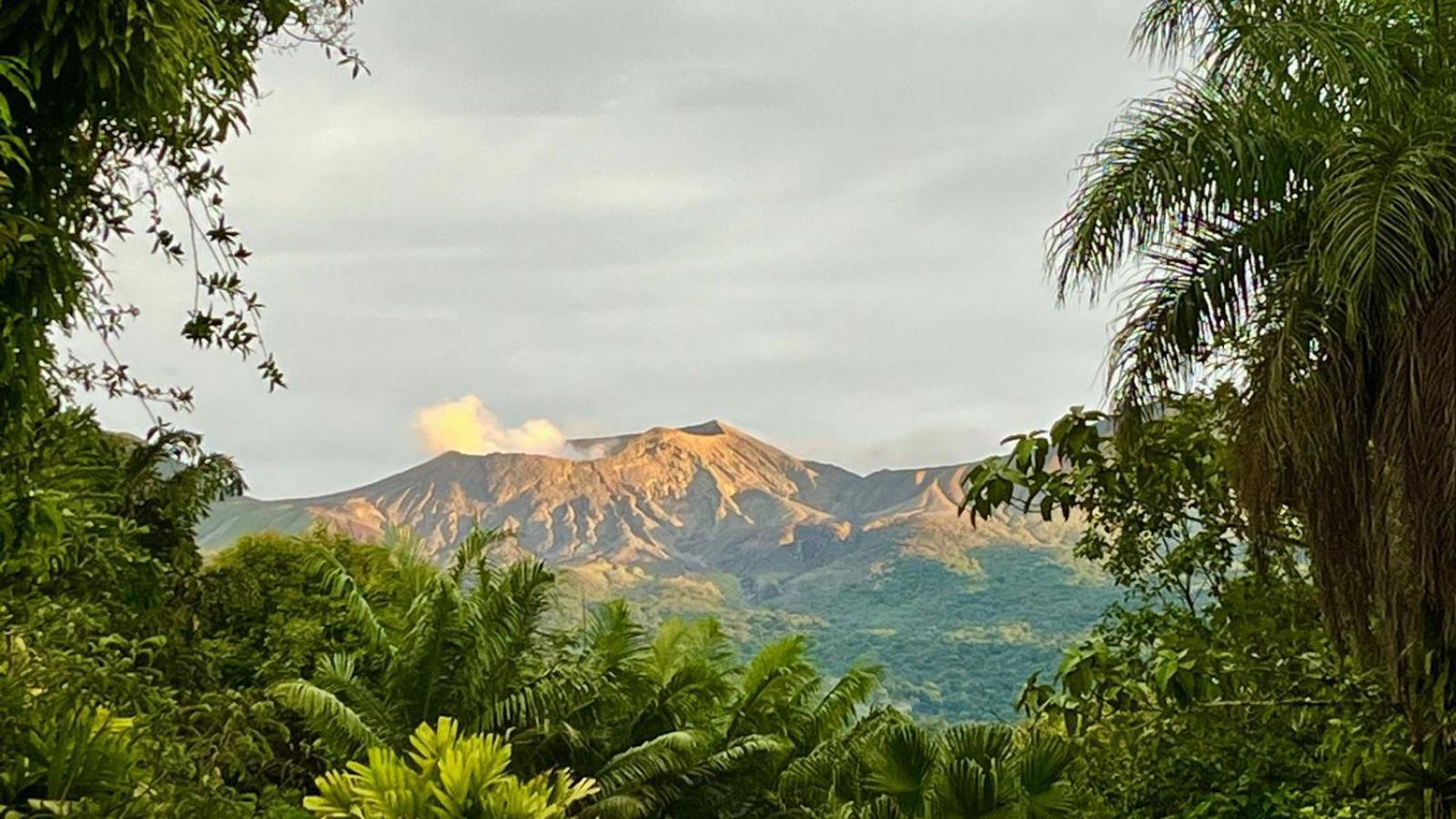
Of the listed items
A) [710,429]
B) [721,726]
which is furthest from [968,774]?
[710,429]

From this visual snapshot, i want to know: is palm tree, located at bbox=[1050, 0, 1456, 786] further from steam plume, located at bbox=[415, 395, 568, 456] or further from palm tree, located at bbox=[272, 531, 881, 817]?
steam plume, located at bbox=[415, 395, 568, 456]

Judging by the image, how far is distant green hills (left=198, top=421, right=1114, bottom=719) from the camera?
5712 cm

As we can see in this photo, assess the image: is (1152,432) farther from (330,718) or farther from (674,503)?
(674,503)

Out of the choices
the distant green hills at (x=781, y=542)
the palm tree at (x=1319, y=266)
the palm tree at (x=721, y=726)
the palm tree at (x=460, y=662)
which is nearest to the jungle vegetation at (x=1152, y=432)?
the palm tree at (x=1319, y=266)

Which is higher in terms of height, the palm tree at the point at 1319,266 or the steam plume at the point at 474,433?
the steam plume at the point at 474,433

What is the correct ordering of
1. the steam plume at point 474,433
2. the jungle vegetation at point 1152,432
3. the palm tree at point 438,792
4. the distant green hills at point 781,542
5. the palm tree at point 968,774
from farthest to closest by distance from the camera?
the steam plume at point 474,433 → the distant green hills at point 781,542 → the palm tree at point 968,774 → the palm tree at point 438,792 → the jungle vegetation at point 1152,432

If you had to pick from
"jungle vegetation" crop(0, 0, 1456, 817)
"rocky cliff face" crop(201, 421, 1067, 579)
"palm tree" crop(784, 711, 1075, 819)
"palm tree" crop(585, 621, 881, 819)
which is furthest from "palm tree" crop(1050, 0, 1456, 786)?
"rocky cliff face" crop(201, 421, 1067, 579)

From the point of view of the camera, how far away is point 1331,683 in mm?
5141

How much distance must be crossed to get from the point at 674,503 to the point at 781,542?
521 inches

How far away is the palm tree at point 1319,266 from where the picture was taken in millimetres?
3730

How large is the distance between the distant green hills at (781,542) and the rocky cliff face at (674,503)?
16cm

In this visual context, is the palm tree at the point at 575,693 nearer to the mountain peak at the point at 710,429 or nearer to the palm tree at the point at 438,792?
the palm tree at the point at 438,792

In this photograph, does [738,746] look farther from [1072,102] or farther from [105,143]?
[1072,102]

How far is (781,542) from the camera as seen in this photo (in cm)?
9444
